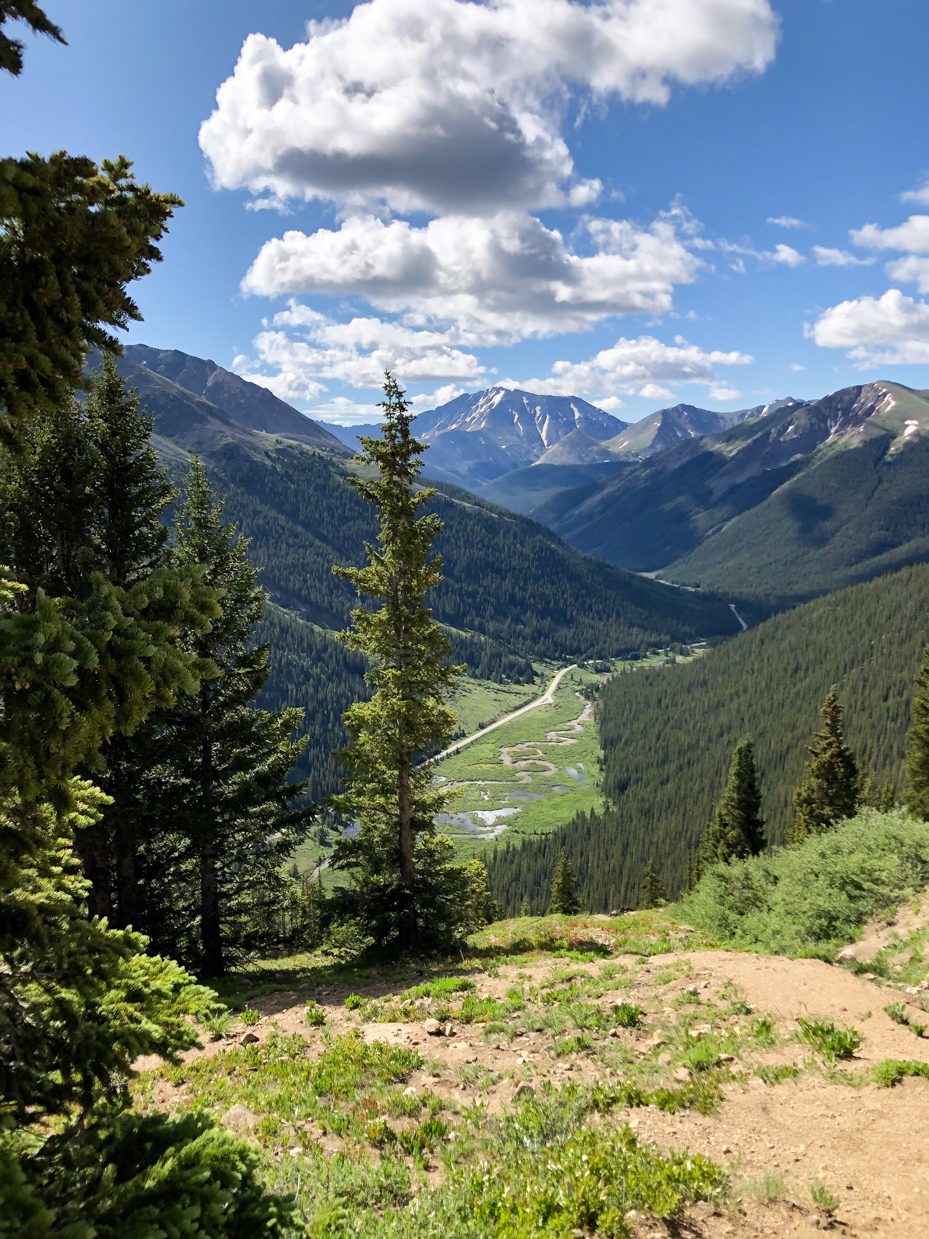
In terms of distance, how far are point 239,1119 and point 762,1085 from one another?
834 centimetres

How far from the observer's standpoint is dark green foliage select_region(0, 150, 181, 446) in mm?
4871

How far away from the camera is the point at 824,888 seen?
19406 mm

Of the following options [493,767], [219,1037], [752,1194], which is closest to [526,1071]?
[752,1194]

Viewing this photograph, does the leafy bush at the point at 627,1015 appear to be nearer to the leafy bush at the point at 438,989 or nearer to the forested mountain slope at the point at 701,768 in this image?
the leafy bush at the point at 438,989

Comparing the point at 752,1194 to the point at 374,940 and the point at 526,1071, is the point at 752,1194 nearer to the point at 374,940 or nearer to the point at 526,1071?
the point at 526,1071

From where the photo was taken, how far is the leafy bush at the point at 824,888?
716 inches

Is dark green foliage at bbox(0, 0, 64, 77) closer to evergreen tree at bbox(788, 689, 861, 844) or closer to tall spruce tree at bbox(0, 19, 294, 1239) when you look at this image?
tall spruce tree at bbox(0, 19, 294, 1239)

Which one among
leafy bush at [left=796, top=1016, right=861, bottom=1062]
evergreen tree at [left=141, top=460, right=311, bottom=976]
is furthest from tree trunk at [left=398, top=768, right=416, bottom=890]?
leafy bush at [left=796, top=1016, right=861, bottom=1062]

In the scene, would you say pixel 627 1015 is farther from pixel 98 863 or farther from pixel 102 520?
pixel 102 520

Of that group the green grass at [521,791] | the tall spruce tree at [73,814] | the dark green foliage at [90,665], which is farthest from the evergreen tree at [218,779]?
the green grass at [521,791]

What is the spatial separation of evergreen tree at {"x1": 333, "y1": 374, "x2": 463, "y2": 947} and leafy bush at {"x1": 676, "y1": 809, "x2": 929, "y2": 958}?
9.94 metres

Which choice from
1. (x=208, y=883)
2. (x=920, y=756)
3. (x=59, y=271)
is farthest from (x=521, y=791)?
(x=59, y=271)

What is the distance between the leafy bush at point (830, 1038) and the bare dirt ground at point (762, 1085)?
0.15 metres

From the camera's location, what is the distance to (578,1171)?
798 centimetres
